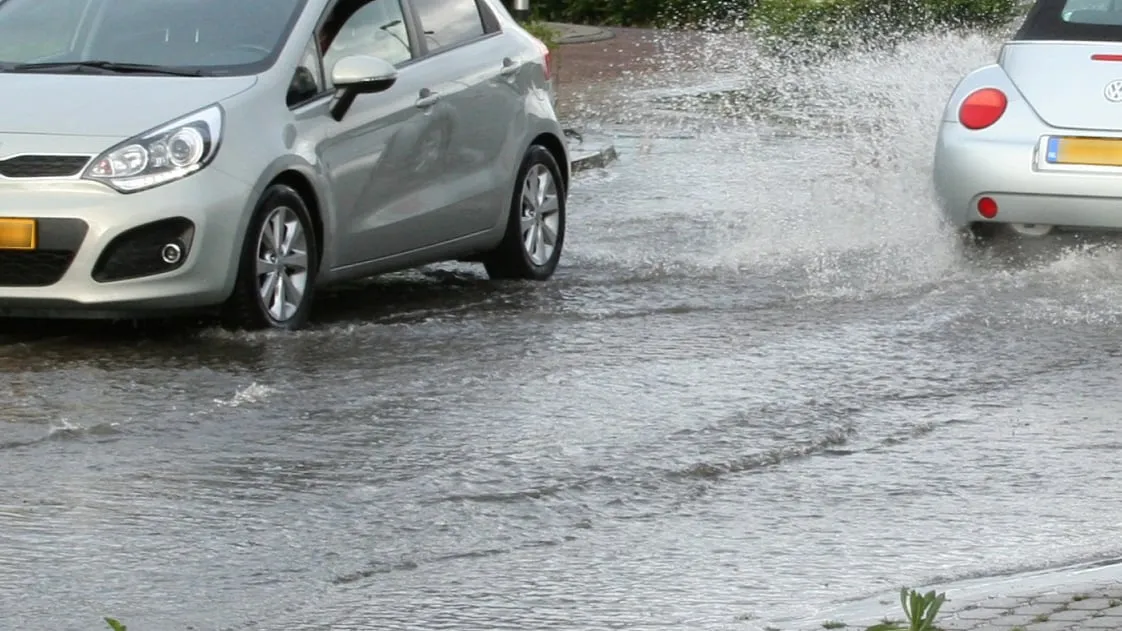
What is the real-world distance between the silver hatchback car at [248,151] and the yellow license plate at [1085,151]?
8.00ft

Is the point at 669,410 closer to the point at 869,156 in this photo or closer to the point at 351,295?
the point at 351,295

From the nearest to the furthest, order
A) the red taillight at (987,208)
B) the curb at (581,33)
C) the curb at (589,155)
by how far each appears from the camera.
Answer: the red taillight at (987,208) → the curb at (589,155) → the curb at (581,33)

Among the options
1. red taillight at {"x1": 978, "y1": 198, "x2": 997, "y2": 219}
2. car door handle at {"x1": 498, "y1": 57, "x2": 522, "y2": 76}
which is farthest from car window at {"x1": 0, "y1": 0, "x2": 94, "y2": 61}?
red taillight at {"x1": 978, "y1": 198, "x2": 997, "y2": 219}

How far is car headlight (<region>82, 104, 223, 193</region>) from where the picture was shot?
926 cm

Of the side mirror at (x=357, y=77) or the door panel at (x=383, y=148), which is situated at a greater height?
the side mirror at (x=357, y=77)

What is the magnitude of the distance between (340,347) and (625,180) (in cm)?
687

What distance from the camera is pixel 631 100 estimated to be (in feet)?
73.9

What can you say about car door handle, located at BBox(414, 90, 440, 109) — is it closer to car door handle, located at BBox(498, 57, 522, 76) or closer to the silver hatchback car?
the silver hatchback car

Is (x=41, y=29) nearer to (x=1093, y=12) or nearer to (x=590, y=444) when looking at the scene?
(x=590, y=444)

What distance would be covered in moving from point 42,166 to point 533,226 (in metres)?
3.08

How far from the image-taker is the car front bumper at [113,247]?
9.20 meters

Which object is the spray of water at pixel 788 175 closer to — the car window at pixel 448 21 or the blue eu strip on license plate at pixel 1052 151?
the blue eu strip on license plate at pixel 1052 151

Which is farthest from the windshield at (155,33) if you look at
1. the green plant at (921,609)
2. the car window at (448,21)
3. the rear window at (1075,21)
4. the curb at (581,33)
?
the curb at (581,33)

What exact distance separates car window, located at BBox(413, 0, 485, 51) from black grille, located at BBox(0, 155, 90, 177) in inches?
87.3
